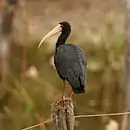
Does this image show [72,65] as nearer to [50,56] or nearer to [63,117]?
[63,117]

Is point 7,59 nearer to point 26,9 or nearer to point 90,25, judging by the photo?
point 26,9

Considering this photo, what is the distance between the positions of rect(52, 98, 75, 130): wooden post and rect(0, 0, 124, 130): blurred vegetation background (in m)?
2.59

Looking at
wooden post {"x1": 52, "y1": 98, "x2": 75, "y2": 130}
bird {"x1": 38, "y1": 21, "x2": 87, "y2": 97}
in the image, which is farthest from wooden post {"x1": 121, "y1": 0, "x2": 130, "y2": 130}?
wooden post {"x1": 52, "y1": 98, "x2": 75, "y2": 130}

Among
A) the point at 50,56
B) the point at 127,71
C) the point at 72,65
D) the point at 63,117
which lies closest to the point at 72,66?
the point at 72,65

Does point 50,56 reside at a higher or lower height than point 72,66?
higher

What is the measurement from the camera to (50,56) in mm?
4680

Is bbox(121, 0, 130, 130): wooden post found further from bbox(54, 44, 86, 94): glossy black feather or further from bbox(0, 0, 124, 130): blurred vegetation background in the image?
bbox(54, 44, 86, 94): glossy black feather

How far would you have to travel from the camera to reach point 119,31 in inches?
184

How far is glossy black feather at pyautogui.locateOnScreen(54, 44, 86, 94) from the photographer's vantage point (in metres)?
2.26

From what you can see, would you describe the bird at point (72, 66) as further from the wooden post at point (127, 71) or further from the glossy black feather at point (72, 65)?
the wooden post at point (127, 71)

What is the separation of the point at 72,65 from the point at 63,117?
418mm

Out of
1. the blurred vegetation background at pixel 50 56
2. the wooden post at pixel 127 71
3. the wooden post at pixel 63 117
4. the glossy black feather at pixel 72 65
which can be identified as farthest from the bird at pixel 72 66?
the blurred vegetation background at pixel 50 56

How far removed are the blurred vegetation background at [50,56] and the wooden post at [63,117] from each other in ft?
8.50

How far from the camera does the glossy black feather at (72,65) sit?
2.26 metres
